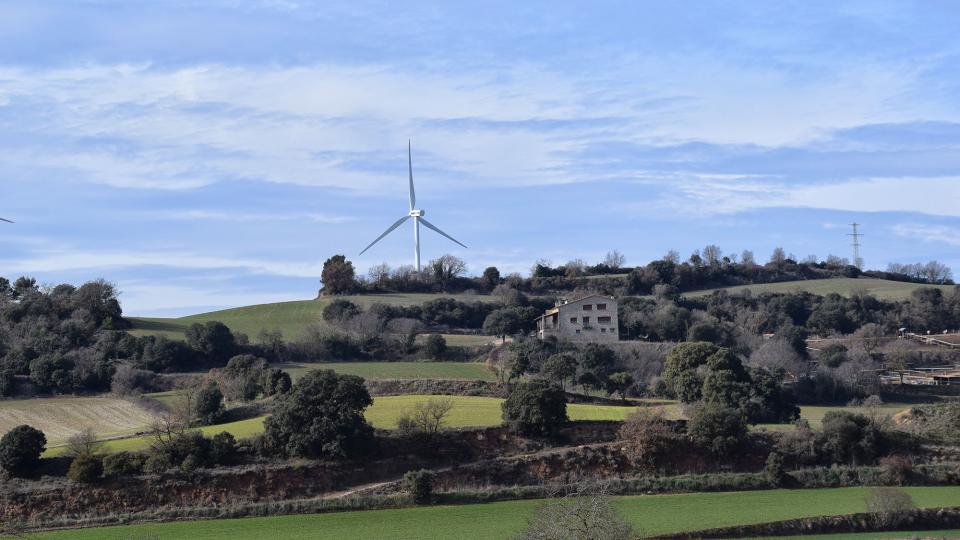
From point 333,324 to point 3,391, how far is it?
3562 centimetres

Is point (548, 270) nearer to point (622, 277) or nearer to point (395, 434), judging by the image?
point (622, 277)

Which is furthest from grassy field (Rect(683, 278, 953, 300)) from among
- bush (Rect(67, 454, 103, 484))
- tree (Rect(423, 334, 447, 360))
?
bush (Rect(67, 454, 103, 484))

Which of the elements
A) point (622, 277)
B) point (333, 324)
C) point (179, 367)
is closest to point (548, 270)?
point (622, 277)

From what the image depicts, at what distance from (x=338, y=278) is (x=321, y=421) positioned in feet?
226

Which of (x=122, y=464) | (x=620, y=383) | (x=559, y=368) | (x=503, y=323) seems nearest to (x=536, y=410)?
(x=559, y=368)

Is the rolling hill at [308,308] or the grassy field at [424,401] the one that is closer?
the grassy field at [424,401]

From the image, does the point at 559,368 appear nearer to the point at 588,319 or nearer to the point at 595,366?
the point at 595,366

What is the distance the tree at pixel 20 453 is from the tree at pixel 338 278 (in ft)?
233

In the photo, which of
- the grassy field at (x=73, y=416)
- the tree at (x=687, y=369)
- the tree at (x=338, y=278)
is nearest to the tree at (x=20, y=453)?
the grassy field at (x=73, y=416)

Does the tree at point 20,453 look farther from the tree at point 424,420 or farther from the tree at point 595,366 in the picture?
the tree at point 595,366

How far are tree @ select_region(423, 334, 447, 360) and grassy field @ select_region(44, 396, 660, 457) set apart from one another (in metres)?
19.6

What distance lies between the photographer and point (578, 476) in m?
62.9

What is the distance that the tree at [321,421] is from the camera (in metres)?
A: 63.4

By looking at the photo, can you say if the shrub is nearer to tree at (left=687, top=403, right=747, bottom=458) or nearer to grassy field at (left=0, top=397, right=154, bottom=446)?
tree at (left=687, top=403, right=747, bottom=458)
